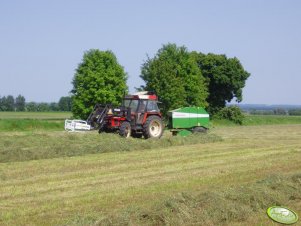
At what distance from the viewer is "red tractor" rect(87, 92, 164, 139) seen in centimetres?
2303

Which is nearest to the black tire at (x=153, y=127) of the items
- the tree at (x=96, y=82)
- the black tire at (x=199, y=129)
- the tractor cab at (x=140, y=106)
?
the tractor cab at (x=140, y=106)

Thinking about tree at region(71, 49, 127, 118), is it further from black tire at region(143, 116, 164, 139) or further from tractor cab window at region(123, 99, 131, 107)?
black tire at region(143, 116, 164, 139)

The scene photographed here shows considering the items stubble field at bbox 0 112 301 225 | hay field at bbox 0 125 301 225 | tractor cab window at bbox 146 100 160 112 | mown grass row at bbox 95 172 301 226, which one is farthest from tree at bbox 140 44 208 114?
mown grass row at bbox 95 172 301 226

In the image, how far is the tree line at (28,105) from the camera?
10656cm

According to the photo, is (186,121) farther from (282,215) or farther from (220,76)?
(220,76)

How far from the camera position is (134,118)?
76.3 feet

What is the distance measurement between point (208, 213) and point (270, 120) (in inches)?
2022

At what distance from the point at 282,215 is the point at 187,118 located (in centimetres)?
1749

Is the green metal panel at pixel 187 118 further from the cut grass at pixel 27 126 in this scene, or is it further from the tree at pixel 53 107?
the tree at pixel 53 107

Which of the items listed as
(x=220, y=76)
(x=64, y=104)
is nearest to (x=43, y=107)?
(x=64, y=104)

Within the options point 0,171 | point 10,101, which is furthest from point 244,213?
point 10,101

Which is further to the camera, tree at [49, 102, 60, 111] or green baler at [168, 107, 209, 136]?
tree at [49, 102, 60, 111]

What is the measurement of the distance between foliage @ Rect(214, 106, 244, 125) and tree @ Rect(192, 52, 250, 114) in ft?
11.0

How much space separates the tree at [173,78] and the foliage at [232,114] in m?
5.05
